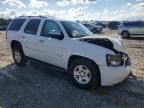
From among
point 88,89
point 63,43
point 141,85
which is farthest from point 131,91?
point 63,43

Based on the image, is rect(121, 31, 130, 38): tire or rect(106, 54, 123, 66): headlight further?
rect(121, 31, 130, 38): tire

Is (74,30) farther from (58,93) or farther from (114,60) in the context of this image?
(58,93)

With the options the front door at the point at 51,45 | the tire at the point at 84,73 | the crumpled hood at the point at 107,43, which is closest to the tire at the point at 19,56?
the front door at the point at 51,45

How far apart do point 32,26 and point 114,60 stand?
362cm

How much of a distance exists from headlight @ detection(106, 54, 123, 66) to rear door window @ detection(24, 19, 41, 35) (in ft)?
10.3

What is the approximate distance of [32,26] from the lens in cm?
885

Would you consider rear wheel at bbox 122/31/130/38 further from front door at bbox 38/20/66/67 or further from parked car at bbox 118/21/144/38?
front door at bbox 38/20/66/67

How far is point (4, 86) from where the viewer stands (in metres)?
7.34

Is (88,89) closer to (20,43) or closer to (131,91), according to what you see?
(131,91)

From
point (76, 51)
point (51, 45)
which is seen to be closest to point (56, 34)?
point (51, 45)

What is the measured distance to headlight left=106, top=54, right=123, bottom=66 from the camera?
6.38m

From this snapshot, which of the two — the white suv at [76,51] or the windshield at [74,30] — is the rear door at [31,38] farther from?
the windshield at [74,30]

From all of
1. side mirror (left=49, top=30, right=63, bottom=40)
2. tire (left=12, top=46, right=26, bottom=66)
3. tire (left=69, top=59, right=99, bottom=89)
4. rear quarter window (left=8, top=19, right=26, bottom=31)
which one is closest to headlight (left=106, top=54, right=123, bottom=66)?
tire (left=69, top=59, right=99, bottom=89)

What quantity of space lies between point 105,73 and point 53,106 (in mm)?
1561
